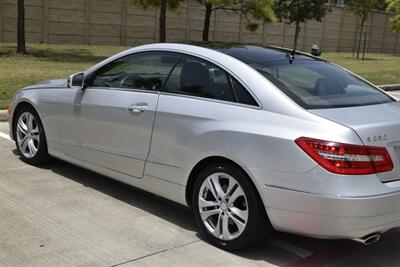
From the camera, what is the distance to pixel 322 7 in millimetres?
37094

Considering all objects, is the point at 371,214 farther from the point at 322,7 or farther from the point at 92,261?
the point at 322,7

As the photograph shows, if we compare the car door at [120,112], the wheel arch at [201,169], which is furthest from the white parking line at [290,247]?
the car door at [120,112]

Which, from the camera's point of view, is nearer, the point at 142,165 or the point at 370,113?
the point at 370,113

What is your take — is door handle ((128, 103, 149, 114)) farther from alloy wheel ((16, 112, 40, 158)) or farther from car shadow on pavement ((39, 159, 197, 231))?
alloy wheel ((16, 112, 40, 158))

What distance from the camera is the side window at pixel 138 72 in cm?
498

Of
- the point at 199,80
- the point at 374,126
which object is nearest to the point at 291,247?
the point at 374,126

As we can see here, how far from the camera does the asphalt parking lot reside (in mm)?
4113

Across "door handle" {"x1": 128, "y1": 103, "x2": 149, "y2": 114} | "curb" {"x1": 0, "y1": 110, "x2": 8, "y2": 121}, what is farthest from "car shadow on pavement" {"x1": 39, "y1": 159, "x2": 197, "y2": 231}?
"curb" {"x1": 0, "y1": 110, "x2": 8, "y2": 121}

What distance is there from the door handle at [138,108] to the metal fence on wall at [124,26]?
23.2 metres

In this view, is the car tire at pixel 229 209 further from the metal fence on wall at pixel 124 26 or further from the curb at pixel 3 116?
the metal fence on wall at pixel 124 26

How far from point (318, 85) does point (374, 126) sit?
81 cm

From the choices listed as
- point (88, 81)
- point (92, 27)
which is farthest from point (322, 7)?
point (88, 81)

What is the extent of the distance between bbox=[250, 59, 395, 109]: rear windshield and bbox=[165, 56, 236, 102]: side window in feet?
0.97

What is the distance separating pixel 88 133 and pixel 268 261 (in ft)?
7.27
